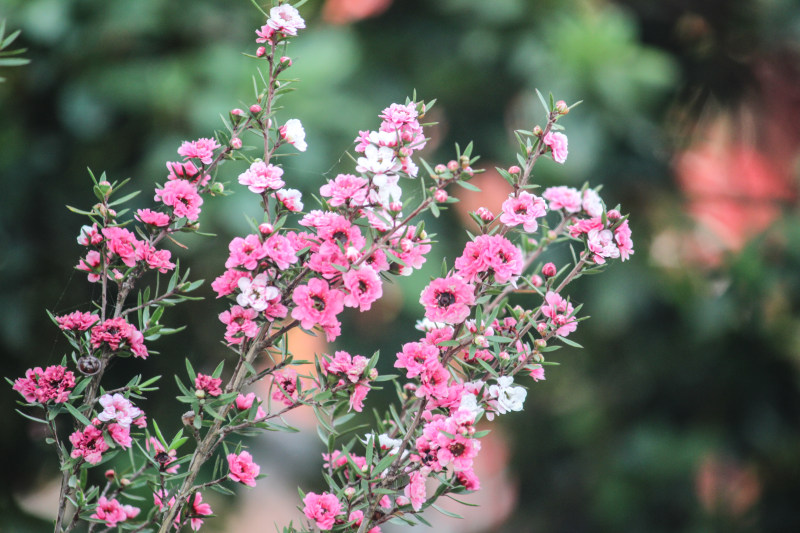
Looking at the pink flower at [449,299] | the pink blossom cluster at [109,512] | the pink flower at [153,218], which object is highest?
the pink flower at [153,218]

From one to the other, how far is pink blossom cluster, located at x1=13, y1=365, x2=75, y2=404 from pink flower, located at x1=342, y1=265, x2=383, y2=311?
160 mm

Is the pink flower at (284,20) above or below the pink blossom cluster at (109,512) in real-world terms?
above

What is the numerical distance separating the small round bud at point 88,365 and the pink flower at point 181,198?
0.31 feet

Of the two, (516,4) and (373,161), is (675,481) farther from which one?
(373,161)

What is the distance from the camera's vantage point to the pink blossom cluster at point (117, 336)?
38 centimetres

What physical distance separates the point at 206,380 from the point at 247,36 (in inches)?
61.7

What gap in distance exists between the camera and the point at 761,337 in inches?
73.7

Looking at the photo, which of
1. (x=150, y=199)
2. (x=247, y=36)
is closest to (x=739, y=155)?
(x=247, y=36)

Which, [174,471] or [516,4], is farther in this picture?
[516,4]

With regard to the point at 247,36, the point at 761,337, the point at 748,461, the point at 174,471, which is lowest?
the point at 174,471

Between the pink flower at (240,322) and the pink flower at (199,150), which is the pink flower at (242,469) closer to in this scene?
the pink flower at (240,322)

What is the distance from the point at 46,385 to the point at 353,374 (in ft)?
0.55

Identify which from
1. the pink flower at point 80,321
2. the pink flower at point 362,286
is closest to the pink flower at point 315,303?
the pink flower at point 362,286

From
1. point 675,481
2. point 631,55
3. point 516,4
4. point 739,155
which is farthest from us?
point 739,155
